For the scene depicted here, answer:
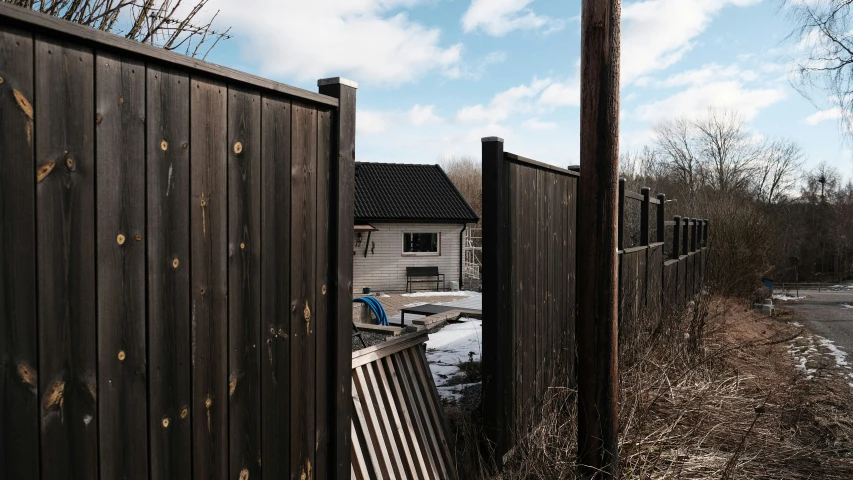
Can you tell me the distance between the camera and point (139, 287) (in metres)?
1.70

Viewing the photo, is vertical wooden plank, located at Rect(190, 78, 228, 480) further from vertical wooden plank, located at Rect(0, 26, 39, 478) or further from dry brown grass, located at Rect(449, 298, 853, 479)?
dry brown grass, located at Rect(449, 298, 853, 479)

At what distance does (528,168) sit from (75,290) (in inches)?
117

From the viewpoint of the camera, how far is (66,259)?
4.93ft

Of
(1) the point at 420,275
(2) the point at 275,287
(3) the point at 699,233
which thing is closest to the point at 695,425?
(2) the point at 275,287

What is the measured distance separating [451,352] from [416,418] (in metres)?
3.84

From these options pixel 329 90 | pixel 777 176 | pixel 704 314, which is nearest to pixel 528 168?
pixel 329 90

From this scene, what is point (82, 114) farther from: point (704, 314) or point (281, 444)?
point (704, 314)

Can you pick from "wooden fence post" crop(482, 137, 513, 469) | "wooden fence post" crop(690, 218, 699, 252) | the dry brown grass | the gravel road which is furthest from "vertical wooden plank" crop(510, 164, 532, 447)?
"wooden fence post" crop(690, 218, 699, 252)

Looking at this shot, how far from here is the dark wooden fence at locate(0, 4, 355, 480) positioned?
1.43 metres

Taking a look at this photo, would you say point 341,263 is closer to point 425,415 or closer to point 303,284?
point 303,284

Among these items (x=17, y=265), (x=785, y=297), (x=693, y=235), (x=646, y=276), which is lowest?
(x=785, y=297)

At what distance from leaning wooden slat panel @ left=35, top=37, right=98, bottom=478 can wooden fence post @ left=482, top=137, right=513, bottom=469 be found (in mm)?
2263

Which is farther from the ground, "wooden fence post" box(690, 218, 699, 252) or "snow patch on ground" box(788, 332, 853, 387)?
"wooden fence post" box(690, 218, 699, 252)

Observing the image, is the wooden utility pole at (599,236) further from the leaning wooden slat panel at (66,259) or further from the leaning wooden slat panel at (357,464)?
the leaning wooden slat panel at (66,259)
